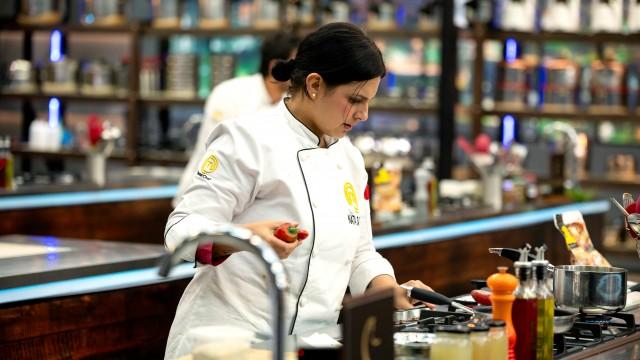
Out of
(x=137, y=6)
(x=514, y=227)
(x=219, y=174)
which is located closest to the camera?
(x=219, y=174)

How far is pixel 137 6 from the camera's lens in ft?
30.7

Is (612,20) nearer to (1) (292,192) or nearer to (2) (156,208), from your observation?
(2) (156,208)

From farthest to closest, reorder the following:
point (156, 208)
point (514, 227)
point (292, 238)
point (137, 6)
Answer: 1. point (137, 6)
2. point (156, 208)
3. point (514, 227)
4. point (292, 238)

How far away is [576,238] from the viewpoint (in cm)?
331

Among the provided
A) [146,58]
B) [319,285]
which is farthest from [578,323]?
[146,58]

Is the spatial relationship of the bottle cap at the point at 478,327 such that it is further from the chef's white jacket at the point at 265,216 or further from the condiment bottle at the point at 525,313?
the chef's white jacket at the point at 265,216

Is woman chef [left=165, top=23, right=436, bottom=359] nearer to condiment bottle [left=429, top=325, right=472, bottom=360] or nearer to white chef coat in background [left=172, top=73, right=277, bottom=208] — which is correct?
condiment bottle [left=429, top=325, right=472, bottom=360]

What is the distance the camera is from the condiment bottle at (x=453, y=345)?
2.09 metres

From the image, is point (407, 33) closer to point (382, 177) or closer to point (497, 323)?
point (382, 177)

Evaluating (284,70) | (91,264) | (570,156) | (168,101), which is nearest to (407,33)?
(570,156)

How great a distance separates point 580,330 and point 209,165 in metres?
0.96

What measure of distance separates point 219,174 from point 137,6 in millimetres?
6956

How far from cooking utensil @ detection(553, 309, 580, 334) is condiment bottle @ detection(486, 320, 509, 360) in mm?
363

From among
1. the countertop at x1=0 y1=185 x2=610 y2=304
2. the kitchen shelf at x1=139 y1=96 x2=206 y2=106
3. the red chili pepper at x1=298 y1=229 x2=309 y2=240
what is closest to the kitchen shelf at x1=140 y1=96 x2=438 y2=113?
the kitchen shelf at x1=139 y1=96 x2=206 y2=106
